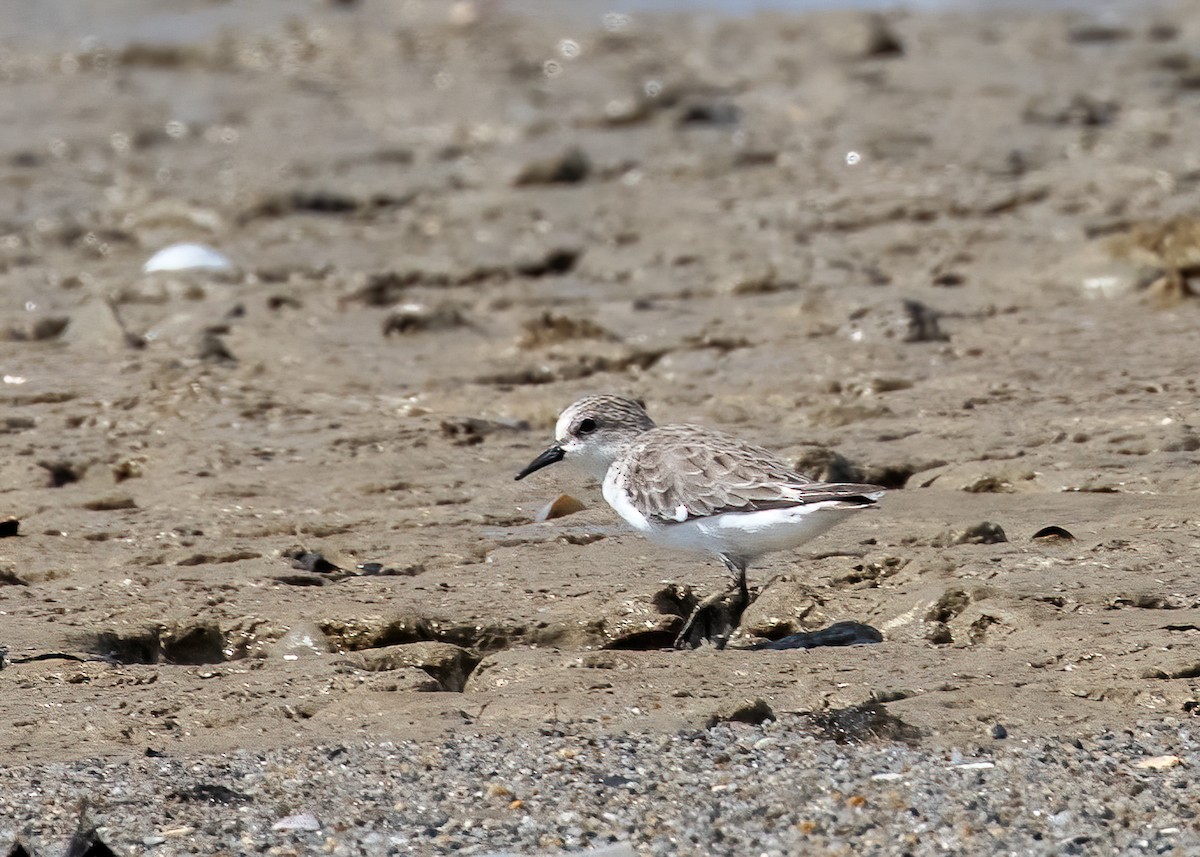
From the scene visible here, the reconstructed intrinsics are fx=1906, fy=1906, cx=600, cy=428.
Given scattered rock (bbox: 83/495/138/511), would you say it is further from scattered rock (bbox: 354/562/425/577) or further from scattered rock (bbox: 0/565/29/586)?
scattered rock (bbox: 354/562/425/577)

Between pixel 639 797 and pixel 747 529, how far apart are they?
1.32 m

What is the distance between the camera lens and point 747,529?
5.26 meters

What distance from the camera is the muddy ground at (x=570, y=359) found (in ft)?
16.0

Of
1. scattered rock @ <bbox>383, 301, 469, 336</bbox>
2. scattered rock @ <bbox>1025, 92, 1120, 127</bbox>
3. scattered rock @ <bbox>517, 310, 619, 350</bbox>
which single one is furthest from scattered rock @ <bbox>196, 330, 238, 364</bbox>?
scattered rock @ <bbox>1025, 92, 1120, 127</bbox>

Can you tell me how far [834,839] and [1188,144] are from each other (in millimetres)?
8083

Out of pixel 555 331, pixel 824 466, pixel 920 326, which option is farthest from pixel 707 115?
pixel 824 466

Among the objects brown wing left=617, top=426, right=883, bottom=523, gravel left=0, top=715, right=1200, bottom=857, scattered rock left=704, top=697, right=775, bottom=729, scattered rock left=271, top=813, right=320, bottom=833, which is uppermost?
brown wing left=617, top=426, right=883, bottom=523

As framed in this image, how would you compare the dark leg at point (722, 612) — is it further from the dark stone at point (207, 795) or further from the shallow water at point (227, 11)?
the shallow water at point (227, 11)

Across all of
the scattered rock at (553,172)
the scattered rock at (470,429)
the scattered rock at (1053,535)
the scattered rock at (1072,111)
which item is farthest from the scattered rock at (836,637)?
the scattered rock at (1072,111)

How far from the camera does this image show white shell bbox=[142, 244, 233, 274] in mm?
9570

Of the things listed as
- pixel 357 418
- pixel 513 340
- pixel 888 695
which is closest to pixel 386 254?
pixel 513 340

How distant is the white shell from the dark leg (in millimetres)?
4871

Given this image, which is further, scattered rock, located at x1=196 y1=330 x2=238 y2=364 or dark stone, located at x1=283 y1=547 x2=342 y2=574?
scattered rock, located at x1=196 y1=330 x2=238 y2=364

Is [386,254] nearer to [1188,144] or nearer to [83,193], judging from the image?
[83,193]
